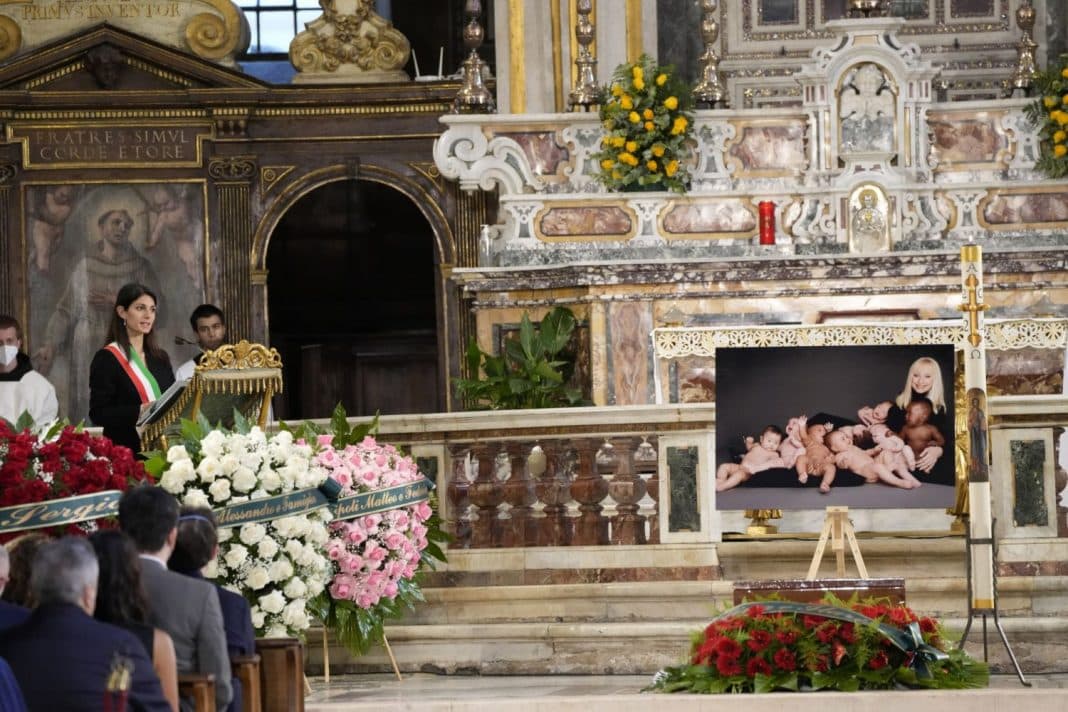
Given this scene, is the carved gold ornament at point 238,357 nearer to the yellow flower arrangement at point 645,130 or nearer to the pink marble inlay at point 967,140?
the yellow flower arrangement at point 645,130

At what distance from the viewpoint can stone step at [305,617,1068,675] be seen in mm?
9977

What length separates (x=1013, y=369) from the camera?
13.3 metres

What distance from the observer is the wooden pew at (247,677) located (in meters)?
6.74

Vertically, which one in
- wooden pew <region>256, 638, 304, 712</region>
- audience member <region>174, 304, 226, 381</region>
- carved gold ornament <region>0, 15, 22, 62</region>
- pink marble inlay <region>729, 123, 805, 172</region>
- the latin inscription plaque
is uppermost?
carved gold ornament <region>0, 15, 22, 62</region>

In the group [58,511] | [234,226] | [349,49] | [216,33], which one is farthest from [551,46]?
[58,511]

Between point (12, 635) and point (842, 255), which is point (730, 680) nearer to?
point (12, 635)

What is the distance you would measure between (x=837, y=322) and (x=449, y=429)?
3435 mm

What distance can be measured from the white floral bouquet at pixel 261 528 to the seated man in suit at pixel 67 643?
3056mm

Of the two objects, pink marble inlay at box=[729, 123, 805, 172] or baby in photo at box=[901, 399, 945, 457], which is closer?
baby in photo at box=[901, 399, 945, 457]

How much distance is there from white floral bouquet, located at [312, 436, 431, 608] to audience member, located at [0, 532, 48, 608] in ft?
8.97

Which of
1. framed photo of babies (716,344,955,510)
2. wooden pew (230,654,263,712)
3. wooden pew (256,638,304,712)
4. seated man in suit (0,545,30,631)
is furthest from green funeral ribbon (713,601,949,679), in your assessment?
seated man in suit (0,545,30,631)

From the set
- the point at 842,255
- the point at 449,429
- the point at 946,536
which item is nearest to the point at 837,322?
the point at 842,255

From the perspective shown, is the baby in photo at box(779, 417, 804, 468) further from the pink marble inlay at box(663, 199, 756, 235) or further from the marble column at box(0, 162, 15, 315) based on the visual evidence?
the marble column at box(0, 162, 15, 315)

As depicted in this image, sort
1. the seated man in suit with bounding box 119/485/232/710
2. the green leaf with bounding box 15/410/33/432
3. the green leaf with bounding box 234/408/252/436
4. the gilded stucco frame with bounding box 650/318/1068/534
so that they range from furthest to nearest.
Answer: the gilded stucco frame with bounding box 650/318/1068/534 → the green leaf with bounding box 234/408/252/436 → the green leaf with bounding box 15/410/33/432 → the seated man in suit with bounding box 119/485/232/710
